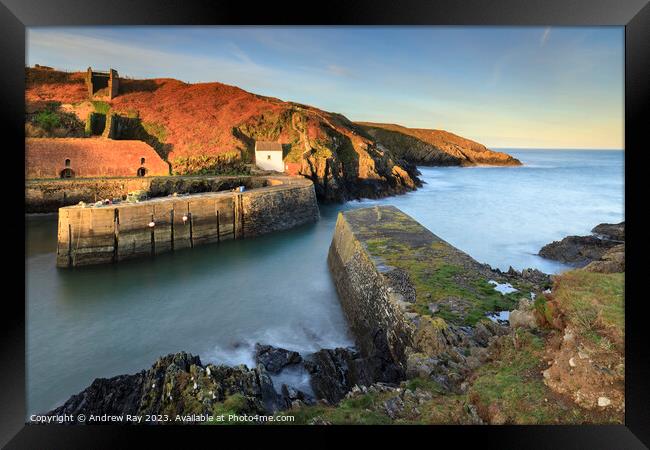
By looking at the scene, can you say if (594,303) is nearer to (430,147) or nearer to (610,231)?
(610,231)

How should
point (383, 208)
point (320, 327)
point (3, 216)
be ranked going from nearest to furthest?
point (3, 216) → point (320, 327) → point (383, 208)

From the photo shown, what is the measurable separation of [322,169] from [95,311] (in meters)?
15.3

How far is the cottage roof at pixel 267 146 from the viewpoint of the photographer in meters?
21.7

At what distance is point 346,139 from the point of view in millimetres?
25719

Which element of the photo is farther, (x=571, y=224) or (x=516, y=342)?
(x=571, y=224)

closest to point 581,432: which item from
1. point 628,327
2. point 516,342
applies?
point 516,342

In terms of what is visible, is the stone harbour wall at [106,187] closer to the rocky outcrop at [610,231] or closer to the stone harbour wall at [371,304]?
the stone harbour wall at [371,304]

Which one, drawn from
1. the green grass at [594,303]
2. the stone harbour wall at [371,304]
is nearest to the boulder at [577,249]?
the stone harbour wall at [371,304]

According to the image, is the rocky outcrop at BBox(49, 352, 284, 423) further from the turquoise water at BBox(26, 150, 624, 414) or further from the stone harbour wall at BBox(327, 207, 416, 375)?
the stone harbour wall at BBox(327, 207, 416, 375)

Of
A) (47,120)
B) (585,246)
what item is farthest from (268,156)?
(585,246)

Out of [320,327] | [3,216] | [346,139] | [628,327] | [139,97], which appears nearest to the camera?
[628,327]

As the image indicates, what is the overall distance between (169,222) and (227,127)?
13498 millimetres

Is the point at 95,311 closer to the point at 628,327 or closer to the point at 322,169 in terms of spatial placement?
the point at 628,327

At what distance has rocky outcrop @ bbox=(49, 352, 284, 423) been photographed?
146 inches
